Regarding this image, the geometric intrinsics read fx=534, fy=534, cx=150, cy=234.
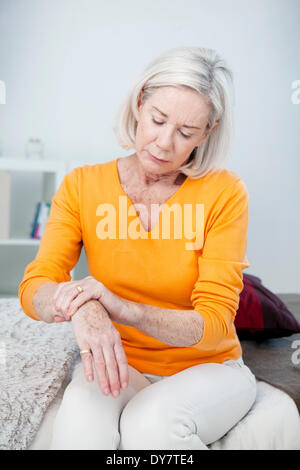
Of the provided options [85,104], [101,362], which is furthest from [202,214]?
[85,104]

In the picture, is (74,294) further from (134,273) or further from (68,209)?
(68,209)

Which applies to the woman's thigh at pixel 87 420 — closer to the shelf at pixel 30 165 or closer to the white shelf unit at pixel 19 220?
the shelf at pixel 30 165

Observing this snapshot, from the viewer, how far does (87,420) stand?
0.94 meters

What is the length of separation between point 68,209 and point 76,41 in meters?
2.30

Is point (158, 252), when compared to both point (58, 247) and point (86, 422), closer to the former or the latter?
point (58, 247)

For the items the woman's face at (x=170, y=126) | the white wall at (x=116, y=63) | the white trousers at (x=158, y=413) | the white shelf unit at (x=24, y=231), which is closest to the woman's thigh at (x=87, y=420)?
the white trousers at (x=158, y=413)

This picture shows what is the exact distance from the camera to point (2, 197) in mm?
2947

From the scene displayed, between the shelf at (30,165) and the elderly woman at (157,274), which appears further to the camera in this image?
the shelf at (30,165)

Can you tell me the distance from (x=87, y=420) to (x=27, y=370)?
0.35m

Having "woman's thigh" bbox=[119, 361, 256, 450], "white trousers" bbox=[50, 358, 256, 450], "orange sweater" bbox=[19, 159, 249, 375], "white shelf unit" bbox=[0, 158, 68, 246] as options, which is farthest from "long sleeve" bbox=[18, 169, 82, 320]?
"white shelf unit" bbox=[0, 158, 68, 246]

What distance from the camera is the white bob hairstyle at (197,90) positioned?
117 centimetres

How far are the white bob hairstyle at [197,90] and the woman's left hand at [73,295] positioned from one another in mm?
422

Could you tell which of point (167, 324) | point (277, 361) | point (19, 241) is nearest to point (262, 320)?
point (277, 361)

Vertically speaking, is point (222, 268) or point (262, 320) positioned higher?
point (222, 268)
